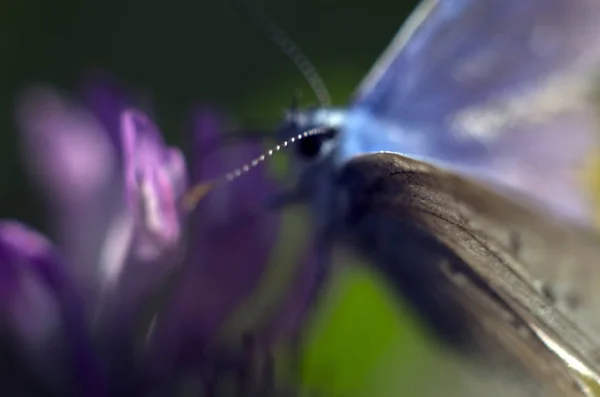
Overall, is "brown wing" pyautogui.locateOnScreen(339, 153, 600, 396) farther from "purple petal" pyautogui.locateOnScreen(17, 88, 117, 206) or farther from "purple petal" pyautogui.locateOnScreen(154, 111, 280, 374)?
"purple petal" pyautogui.locateOnScreen(17, 88, 117, 206)

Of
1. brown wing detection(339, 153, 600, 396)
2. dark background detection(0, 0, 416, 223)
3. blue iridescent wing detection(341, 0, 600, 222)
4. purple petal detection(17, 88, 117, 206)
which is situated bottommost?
brown wing detection(339, 153, 600, 396)

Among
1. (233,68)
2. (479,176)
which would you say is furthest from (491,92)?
(233,68)

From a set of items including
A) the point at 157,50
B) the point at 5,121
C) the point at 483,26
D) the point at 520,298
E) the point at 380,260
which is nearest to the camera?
the point at 520,298

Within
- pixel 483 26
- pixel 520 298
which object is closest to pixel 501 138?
pixel 483 26

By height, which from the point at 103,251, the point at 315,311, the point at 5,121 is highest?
the point at 5,121

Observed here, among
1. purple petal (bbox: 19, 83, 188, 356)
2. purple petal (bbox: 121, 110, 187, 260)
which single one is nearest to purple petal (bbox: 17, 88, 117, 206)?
purple petal (bbox: 19, 83, 188, 356)

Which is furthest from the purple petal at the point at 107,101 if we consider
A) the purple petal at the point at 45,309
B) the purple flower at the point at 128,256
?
the purple petal at the point at 45,309

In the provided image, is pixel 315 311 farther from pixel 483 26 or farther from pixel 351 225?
pixel 483 26
